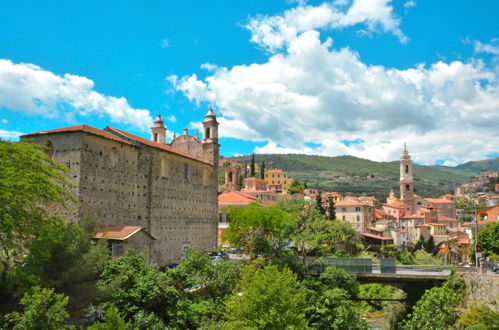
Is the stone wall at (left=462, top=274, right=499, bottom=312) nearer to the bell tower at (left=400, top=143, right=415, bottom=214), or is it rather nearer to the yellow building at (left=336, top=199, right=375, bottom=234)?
the yellow building at (left=336, top=199, right=375, bottom=234)

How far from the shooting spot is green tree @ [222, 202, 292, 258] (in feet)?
121

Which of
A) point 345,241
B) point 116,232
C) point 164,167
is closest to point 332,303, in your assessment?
point 116,232

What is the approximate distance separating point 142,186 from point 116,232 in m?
Answer: 6.48

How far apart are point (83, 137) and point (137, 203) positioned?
7.99 metres

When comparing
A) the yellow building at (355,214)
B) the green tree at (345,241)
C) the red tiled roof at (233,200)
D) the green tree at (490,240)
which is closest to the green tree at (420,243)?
the yellow building at (355,214)

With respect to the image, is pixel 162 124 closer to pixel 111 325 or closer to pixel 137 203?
pixel 137 203

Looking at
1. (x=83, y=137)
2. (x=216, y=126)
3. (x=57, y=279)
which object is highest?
(x=216, y=126)

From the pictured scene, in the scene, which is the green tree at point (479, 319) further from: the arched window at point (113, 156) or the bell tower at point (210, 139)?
the bell tower at point (210, 139)

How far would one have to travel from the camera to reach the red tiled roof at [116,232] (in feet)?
94.1

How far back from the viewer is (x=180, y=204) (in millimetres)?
41375

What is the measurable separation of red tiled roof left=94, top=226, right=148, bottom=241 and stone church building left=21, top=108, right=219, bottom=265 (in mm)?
69

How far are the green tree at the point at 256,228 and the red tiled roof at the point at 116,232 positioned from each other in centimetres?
1138

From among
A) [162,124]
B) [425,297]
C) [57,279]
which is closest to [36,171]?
[57,279]

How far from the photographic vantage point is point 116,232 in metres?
29.8
